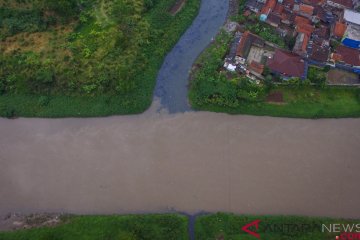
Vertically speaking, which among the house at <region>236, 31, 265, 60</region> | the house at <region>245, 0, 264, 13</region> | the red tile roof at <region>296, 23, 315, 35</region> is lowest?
the house at <region>236, 31, 265, 60</region>

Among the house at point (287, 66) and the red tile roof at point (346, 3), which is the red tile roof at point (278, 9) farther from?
the house at point (287, 66)

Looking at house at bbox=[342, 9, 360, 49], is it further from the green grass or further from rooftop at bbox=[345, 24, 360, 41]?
the green grass

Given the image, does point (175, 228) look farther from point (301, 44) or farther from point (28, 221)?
point (301, 44)

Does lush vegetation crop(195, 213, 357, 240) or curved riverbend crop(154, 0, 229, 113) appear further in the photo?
curved riverbend crop(154, 0, 229, 113)

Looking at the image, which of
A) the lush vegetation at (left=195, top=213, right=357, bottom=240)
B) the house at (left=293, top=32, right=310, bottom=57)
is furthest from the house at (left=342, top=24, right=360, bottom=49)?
the lush vegetation at (left=195, top=213, right=357, bottom=240)

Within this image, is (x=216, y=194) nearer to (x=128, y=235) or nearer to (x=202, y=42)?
(x=128, y=235)

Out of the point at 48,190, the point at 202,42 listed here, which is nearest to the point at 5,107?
the point at 48,190
